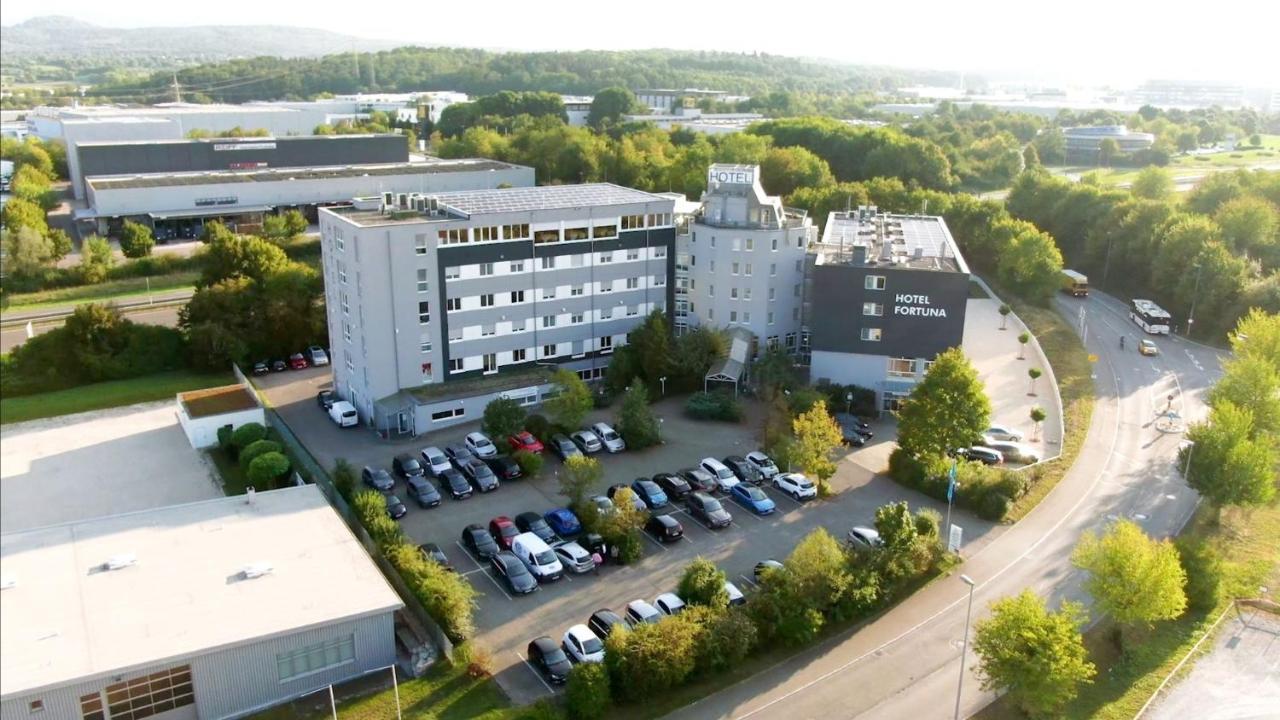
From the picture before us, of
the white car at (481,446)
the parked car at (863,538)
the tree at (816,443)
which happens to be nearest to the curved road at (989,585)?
the parked car at (863,538)

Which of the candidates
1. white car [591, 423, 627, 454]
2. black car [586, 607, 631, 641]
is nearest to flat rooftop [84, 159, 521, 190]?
white car [591, 423, 627, 454]

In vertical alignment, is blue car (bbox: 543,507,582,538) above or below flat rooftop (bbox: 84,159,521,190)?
below

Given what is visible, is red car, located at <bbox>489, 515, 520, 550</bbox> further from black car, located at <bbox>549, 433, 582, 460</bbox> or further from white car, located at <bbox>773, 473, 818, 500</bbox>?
white car, located at <bbox>773, 473, 818, 500</bbox>

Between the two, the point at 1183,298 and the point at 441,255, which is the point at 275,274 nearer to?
the point at 441,255

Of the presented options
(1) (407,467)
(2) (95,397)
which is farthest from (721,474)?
(2) (95,397)

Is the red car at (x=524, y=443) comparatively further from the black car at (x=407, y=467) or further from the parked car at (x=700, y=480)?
the parked car at (x=700, y=480)

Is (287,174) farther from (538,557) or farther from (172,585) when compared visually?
(172,585)
